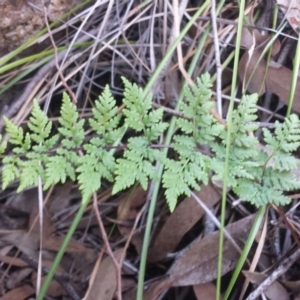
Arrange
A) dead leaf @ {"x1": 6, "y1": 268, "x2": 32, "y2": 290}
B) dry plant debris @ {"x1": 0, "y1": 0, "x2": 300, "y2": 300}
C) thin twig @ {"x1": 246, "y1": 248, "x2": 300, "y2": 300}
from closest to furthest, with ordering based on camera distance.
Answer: thin twig @ {"x1": 246, "y1": 248, "x2": 300, "y2": 300} < dry plant debris @ {"x1": 0, "y1": 0, "x2": 300, "y2": 300} < dead leaf @ {"x1": 6, "y1": 268, "x2": 32, "y2": 290}

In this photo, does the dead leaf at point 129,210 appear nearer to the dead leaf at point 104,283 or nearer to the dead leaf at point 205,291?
the dead leaf at point 104,283

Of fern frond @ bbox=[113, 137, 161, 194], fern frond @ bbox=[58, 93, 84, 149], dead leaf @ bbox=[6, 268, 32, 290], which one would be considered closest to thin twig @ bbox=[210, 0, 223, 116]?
fern frond @ bbox=[113, 137, 161, 194]

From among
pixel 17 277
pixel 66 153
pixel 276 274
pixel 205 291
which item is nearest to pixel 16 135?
pixel 66 153

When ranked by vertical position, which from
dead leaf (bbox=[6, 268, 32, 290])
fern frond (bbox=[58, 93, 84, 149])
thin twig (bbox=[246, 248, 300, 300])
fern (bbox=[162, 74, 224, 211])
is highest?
fern frond (bbox=[58, 93, 84, 149])

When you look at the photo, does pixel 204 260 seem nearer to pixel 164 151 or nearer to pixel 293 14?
pixel 164 151

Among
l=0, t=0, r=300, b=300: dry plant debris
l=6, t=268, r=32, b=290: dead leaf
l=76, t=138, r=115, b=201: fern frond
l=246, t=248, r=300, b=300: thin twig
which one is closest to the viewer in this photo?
l=76, t=138, r=115, b=201: fern frond

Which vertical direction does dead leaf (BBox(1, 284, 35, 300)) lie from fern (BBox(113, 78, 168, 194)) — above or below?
below

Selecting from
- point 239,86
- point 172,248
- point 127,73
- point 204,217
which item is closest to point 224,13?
point 239,86

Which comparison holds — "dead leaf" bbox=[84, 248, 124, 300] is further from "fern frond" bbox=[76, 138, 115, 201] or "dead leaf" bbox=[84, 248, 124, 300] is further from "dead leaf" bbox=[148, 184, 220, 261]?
"fern frond" bbox=[76, 138, 115, 201]
